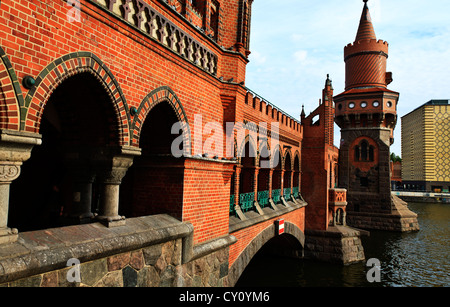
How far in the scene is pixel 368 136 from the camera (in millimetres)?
30094

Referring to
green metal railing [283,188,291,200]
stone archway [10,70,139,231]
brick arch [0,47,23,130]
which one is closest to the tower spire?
green metal railing [283,188,291,200]

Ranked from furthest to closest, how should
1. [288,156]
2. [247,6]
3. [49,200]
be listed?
[288,156] → [247,6] → [49,200]

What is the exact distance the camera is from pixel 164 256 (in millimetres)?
5422

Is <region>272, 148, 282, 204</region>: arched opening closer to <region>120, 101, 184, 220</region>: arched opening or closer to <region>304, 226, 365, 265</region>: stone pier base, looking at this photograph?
<region>304, 226, 365, 265</region>: stone pier base

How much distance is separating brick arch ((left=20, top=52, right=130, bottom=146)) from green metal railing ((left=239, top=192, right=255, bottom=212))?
6.57 m

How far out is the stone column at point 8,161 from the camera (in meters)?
3.32

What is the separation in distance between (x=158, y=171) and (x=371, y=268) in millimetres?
15727

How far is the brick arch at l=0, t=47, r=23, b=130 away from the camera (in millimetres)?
3268

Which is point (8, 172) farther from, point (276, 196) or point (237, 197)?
point (276, 196)

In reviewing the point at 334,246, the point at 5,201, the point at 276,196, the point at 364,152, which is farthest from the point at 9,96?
the point at 364,152

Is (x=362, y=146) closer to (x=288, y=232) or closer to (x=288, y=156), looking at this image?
(x=288, y=156)

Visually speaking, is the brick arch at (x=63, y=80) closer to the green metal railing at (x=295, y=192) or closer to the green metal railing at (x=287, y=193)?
the green metal railing at (x=287, y=193)
